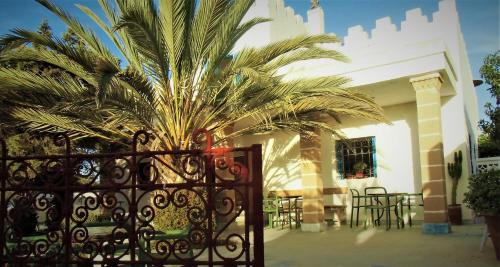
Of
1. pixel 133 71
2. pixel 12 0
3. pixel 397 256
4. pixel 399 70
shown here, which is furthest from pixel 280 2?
pixel 397 256

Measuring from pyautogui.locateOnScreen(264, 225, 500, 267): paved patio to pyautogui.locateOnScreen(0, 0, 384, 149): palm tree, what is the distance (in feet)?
Answer: 7.43

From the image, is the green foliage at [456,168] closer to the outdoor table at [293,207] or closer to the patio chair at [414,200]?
the patio chair at [414,200]

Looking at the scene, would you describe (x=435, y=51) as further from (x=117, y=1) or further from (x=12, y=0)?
(x=12, y=0)

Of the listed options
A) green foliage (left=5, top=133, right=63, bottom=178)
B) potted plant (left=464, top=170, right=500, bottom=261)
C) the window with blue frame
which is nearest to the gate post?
potted plant (left=464, top=170, right=500, bottom=261)

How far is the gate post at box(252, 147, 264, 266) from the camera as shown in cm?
286

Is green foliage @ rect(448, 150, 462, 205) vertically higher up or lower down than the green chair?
higher up

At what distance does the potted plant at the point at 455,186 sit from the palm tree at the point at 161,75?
352cm

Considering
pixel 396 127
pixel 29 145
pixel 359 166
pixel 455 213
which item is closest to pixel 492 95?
pixel 396 127

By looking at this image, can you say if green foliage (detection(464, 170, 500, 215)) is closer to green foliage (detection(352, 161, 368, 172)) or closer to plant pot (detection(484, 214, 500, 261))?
plant pot (detection(484, 214, 500, 261))

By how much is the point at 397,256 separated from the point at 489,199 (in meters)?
1.49

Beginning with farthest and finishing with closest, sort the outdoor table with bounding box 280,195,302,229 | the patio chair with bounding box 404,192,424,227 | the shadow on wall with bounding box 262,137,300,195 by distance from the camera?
the shadow on wall with bounding box 262,137,300,195 → the outdoor table with bounding box 280,195,302,229 → the patio chair with bounding box 404,192,424,227

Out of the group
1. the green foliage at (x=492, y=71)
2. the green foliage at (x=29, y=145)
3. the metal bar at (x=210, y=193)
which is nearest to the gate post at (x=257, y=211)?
the metal bar at (x=210, y=193)

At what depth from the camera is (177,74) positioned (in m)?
6.62

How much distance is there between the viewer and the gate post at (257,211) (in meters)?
2.86
